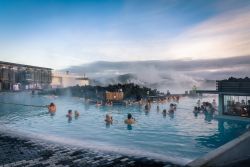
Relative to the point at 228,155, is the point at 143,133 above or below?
below

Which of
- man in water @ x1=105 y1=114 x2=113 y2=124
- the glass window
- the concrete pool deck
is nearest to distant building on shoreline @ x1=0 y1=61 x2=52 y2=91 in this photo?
man in water @ x1=105 y1=114 x2=113 y2=124

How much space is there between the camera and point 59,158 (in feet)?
39.0

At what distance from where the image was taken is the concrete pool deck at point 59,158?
11.0m

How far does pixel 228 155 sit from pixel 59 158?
23.6ft

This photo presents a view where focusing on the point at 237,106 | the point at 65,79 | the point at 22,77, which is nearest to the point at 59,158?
Result: the point at 237,106

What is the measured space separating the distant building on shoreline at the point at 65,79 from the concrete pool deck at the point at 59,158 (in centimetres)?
6435

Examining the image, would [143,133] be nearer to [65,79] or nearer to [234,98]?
[234,98]

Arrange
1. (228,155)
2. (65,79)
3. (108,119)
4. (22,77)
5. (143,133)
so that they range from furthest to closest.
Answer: (65,79), (22,77), (108,119), (143,133), (228,155)

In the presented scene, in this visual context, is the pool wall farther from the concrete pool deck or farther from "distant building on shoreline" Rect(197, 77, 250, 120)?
"distant building on shoreline" Rect(197, 77, 250, 120)

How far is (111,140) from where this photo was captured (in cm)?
2011

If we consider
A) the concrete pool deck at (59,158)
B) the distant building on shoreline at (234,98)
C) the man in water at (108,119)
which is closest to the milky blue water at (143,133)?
the man in water at (108,119)

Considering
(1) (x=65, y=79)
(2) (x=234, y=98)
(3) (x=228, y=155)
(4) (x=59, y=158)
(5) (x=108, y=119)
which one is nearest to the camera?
(3) (x=228, y=155)

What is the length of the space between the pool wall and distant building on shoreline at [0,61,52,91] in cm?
5663

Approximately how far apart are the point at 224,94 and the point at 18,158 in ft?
73.9
